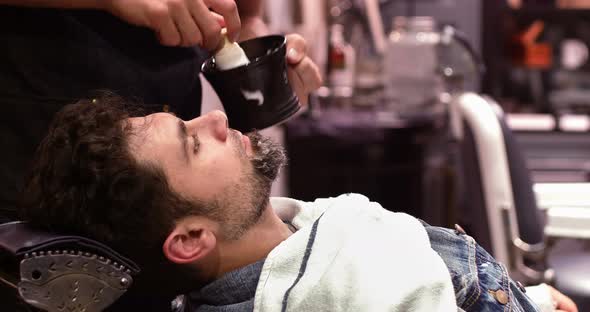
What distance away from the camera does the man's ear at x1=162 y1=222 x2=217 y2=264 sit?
128 centimetres

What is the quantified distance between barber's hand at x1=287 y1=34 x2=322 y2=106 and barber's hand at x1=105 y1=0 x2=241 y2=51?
11.2 inches

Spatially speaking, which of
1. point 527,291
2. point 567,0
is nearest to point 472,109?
point 527,291

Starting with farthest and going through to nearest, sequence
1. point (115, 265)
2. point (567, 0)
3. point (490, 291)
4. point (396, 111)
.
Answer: point (567, 0)
point (396, 111)
point (490, 291)
point (115, 265)

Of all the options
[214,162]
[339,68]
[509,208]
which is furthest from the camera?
[339,68]

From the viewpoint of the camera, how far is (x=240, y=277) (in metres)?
1.30

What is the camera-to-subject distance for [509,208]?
8.08 ft

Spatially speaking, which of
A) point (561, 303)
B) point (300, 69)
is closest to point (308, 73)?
point (300, 69)

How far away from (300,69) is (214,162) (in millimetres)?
358

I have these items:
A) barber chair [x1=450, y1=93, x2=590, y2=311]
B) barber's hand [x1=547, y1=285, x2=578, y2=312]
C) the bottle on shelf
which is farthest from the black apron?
the bottle on shelf

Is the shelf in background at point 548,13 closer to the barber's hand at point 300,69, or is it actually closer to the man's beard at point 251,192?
the barber's hand at point 300,69

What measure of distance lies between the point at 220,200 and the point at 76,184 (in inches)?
8.6

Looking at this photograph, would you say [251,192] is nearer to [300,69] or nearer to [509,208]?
[300,69]

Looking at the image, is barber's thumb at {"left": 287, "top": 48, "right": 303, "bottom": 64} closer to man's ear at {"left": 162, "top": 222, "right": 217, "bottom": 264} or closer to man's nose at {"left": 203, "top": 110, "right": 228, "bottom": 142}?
man's nose at {"left": 203, "top": 110, "right": 228, "bottom": 142}

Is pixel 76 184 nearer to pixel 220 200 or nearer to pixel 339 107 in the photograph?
pixel 220 200
